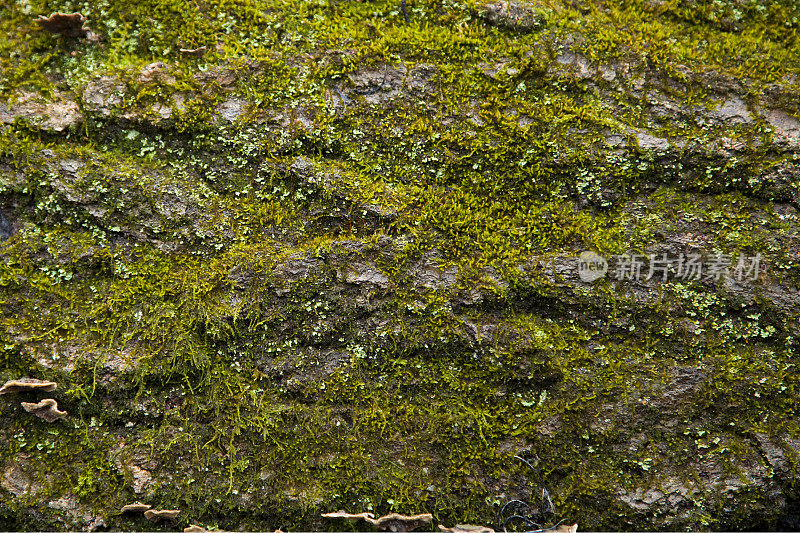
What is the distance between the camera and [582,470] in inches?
141

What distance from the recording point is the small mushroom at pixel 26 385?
3295mm

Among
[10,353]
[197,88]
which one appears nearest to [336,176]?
[197,88]

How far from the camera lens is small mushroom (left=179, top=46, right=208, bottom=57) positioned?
377 centimetres

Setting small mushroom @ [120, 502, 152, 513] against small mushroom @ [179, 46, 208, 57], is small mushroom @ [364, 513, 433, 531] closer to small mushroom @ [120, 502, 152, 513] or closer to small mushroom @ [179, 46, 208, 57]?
small mushroom @ [120, 502, 152, 513]

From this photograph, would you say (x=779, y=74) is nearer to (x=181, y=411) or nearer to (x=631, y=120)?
(x=631, y=120)

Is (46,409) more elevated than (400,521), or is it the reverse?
(46,409)

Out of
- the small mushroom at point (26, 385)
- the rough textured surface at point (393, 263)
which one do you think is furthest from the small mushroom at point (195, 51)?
the small mushroom at point (26, 385)

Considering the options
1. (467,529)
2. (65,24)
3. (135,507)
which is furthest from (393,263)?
(65,24)

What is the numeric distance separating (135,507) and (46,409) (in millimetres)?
999

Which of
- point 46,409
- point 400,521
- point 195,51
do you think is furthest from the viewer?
point 195,51

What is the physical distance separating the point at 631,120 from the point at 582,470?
9.54ft

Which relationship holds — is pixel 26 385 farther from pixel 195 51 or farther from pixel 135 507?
pixel 195 51

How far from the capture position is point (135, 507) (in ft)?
11.0

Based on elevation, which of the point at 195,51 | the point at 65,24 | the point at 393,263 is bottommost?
the point at 393,263
